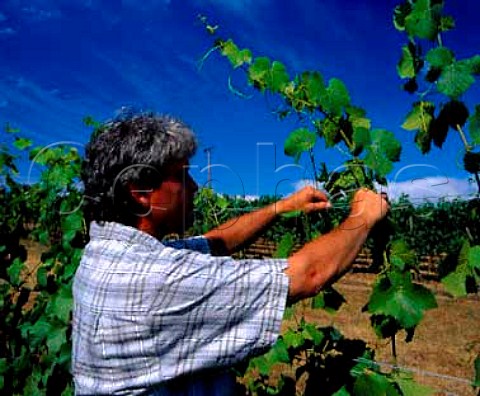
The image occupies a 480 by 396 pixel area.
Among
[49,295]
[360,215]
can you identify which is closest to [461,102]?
[360,215]

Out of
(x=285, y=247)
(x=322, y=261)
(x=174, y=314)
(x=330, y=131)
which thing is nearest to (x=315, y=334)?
(x=285, y=247)

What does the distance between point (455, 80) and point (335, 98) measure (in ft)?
1.50

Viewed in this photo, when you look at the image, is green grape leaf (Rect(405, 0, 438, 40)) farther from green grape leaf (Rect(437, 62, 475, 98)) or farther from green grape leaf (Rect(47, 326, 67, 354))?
green grape leaf (Rect(47, 326, 67, 354))

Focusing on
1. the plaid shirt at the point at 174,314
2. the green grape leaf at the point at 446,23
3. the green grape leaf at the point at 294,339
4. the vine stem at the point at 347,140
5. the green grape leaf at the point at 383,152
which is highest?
the green grape leaf at the point at 446,23

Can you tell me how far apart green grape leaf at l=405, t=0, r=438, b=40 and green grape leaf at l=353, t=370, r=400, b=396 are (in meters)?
1.22

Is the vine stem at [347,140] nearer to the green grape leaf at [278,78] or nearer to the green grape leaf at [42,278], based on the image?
the green grape leaf at [278,78]

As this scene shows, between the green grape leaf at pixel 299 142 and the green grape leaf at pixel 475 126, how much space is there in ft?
1.94

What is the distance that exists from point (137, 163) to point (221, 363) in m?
0.65

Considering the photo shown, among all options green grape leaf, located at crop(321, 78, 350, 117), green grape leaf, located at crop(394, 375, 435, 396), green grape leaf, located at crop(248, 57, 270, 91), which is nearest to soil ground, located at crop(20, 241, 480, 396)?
green grape leaf, located at crop(394, 375, 435, 396)

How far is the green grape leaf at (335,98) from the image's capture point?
2148 millimetres

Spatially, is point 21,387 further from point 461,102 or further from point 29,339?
point 461,102

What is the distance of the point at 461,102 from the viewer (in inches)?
75.5

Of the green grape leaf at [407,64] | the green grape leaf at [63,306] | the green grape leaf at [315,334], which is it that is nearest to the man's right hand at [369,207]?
the green grape leaf at [407,64]

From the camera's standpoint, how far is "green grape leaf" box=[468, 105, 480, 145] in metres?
1.86
